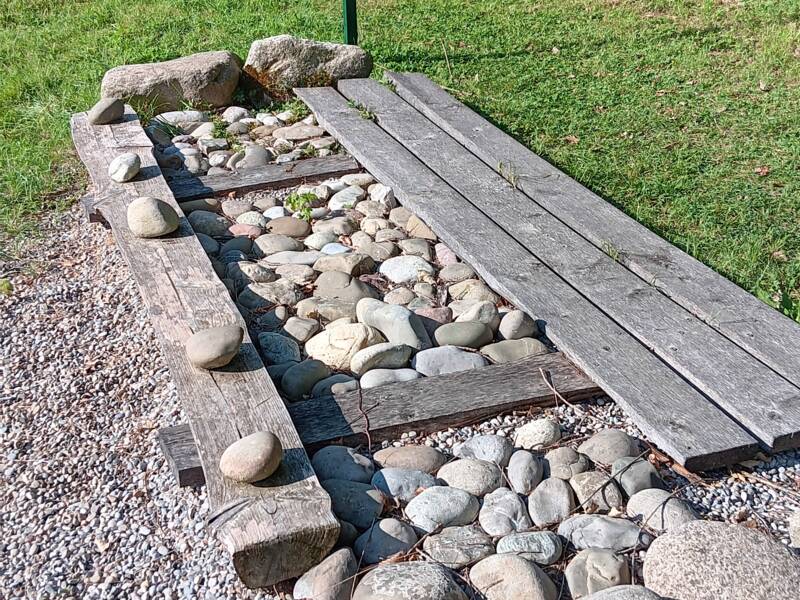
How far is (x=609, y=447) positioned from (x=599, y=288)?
2.98 ft

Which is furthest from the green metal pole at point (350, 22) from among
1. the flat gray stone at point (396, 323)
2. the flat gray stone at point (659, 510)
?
the flat gray stone at point (659, 510)

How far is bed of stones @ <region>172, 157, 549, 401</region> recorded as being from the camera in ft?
10.5

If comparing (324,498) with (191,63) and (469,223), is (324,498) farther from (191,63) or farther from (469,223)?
(191,63)

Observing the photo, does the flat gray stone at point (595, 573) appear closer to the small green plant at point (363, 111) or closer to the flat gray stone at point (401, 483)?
the flat gray stone at point (401, 483)

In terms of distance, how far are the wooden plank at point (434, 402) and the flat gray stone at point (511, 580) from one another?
0.67 metres

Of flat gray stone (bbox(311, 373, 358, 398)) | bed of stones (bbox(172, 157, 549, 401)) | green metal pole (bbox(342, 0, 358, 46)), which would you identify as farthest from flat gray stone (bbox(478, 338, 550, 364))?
green metal pole (bbox(342, 0, 358, 46))

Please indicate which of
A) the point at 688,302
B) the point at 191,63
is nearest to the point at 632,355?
the point at 688,302

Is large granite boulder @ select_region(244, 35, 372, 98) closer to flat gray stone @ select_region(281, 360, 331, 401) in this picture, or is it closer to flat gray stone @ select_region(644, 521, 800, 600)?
flat gray stone @ select_region(281, 360, 331, 401)

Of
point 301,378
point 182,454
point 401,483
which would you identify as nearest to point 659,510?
point 401,483

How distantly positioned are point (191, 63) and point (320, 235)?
7.05 feet

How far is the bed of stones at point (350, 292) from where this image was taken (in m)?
3.21

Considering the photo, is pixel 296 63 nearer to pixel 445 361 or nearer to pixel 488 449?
pixel 445 361

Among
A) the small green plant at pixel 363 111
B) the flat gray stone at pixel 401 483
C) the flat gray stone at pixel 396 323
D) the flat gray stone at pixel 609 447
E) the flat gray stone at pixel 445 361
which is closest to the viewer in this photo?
the flat gray stone at pixel 401 483

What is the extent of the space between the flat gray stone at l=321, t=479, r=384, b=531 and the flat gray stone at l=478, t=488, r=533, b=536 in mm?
289
